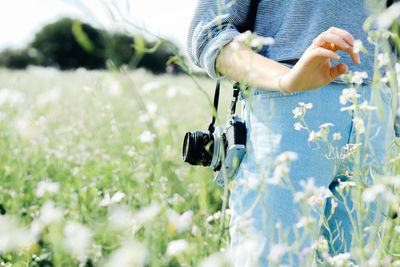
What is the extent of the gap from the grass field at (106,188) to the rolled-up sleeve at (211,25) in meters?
0.08

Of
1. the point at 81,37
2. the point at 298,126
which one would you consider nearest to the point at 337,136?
the point at 298,126

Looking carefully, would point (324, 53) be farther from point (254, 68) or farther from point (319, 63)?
point (254, 68)

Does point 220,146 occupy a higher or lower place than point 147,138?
lower

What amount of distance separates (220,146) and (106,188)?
4.24 feet

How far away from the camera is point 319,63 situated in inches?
30.6

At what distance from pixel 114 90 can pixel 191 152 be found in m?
0.52

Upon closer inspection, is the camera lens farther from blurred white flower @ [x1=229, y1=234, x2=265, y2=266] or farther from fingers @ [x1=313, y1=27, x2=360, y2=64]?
fingers @ [x1=313, y1=27, x2=360, y2=64]

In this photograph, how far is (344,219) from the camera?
3.39 feet

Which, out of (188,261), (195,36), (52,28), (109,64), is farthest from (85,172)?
(52,28)

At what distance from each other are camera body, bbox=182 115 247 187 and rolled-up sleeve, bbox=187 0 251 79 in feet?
0.51

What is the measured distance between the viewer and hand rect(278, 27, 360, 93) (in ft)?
2.45

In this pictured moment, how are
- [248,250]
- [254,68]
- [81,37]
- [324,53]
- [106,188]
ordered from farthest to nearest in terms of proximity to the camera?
[106,188], [254,68], [324,53], [248,250], [81,37]

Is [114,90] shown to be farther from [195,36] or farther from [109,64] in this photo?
[195,36]

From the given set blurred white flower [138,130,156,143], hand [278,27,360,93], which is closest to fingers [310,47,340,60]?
hand [278,27,360,93]
